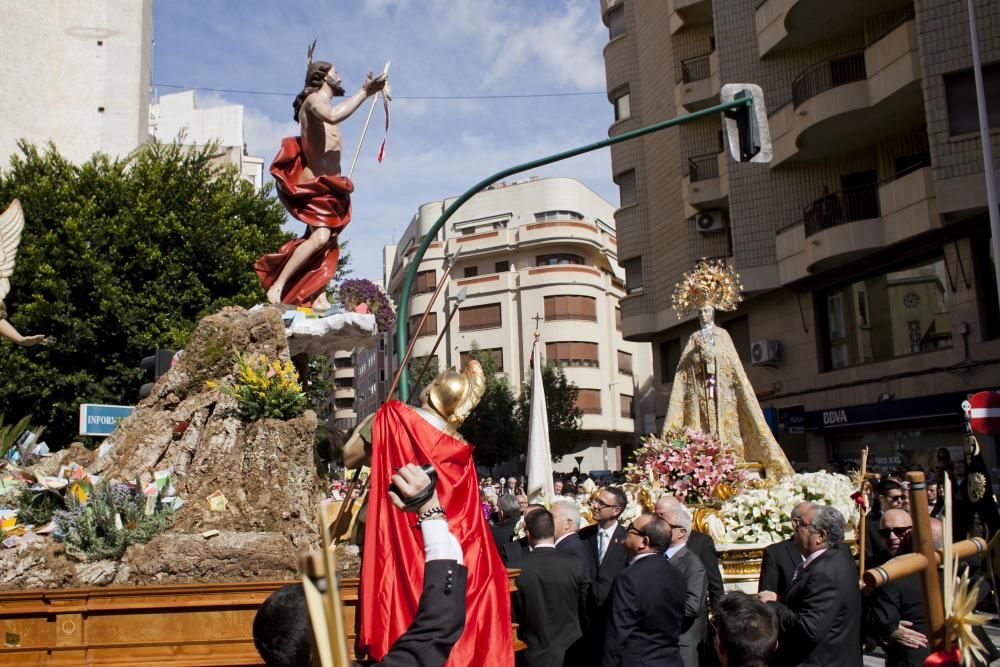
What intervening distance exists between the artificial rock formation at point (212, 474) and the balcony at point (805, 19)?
16667 millimetres

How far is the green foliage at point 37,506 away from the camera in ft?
26.3

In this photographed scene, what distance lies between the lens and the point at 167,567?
7012 mm

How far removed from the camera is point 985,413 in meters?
9.55

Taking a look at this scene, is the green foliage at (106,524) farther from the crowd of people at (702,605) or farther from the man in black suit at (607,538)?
the man in black suit at (607,538)

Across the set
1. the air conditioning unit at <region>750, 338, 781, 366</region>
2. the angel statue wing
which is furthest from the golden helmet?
the air conditioning unit at <region>750, 338, 781, 366</region>

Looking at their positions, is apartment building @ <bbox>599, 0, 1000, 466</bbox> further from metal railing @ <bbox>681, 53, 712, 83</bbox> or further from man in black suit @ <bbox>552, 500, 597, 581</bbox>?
man in black suit @ <bbox>552, 500, 597, 581</bbox>

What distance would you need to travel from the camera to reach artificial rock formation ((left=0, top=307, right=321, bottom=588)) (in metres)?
7.07

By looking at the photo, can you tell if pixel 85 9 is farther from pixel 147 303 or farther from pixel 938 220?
pixel 938 220

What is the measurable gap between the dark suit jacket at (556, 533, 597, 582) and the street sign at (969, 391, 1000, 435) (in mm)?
4795

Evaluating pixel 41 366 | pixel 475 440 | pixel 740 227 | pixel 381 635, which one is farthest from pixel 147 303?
pixel 475 440

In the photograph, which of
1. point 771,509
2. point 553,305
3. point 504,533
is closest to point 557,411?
point 553,305

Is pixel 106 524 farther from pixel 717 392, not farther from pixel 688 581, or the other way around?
pixel 717 392

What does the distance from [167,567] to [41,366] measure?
1660cm

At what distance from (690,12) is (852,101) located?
9098 millimetres
